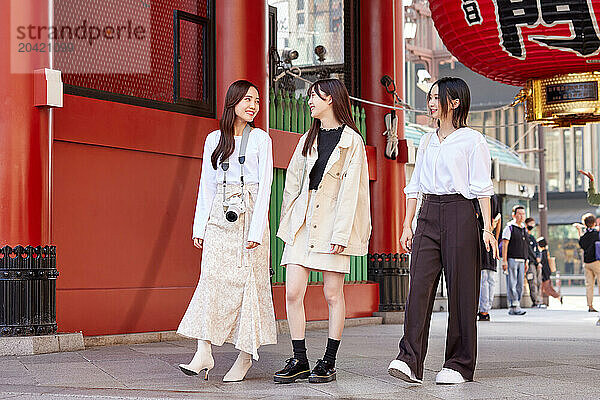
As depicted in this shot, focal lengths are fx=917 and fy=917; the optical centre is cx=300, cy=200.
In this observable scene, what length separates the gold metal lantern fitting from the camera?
23.8ft

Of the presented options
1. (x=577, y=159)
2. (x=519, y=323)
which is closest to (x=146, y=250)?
(x=519, y=323)

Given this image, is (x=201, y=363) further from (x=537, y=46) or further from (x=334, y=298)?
(x=537, y=46)

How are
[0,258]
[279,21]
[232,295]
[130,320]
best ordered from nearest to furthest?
[232,295]
[0,258]
[130,320]
[279,21]

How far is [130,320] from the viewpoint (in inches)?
345

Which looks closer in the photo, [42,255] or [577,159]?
[42,255]

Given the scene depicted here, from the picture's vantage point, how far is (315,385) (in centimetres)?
576

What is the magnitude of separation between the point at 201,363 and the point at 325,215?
1.26 m

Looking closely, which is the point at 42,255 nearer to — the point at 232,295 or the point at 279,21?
the point at 232,295

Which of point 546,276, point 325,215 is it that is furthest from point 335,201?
point 546,276

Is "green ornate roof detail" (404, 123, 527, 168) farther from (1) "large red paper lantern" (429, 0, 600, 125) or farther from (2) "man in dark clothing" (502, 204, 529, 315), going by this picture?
(1) "large red paper lantern" (429, 0, 600, 125)

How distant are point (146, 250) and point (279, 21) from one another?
4092 millimetres

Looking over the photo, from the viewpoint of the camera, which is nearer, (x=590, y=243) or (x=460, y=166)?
(x=460, y=166)

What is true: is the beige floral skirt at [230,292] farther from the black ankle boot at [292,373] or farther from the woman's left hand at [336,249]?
the woman's left hand at [336,249]

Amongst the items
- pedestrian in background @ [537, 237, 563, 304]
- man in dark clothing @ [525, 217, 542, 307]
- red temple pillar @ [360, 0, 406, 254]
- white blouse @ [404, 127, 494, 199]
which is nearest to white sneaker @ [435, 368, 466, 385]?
white blouse @ [404, 127, 494, 199]
